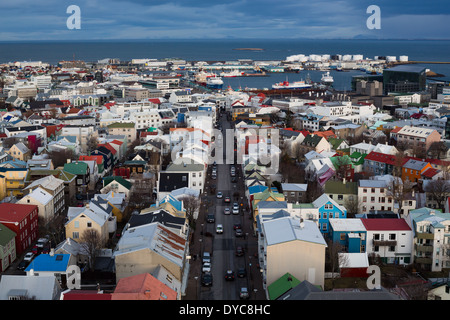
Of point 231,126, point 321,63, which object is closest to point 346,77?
point 321,63

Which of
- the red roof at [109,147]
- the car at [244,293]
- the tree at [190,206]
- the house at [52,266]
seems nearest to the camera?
the car at [244,293]

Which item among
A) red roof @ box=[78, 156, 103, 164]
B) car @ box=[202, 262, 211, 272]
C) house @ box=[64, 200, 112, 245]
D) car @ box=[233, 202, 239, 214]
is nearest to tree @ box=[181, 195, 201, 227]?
car @ box=[233, 202, 239, 214]

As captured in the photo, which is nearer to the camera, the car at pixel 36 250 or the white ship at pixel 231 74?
the car at pixel 36 250

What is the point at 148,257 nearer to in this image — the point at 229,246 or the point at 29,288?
the point at 29,288

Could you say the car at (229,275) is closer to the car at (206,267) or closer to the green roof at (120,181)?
the car at (206,267)

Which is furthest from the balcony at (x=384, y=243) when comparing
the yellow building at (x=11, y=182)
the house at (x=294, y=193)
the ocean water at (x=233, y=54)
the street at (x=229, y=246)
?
the ocean water at (x=233, y=54)

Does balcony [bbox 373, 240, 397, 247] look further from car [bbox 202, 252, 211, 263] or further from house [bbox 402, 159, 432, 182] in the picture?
house [bbox 402, 159, 432, 182]
